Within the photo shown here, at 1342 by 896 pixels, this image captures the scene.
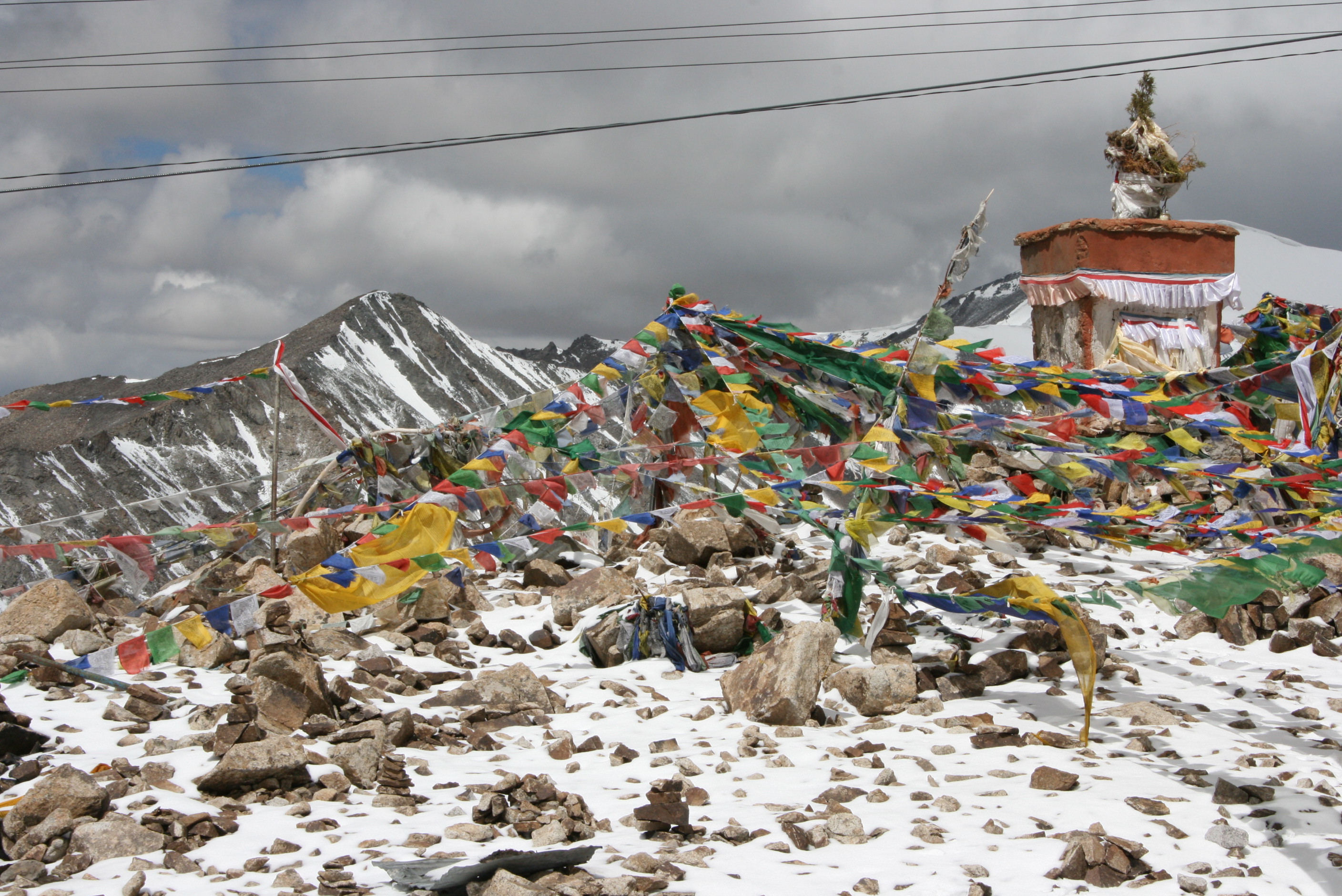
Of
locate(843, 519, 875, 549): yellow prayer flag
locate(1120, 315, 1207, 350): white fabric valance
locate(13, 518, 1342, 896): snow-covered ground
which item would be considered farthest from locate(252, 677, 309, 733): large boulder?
locate(1120, 315, 1207, 350): white fabric valance

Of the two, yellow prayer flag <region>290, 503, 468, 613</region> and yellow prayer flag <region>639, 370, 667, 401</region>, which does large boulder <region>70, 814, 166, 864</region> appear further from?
yellow prayer flag <region>639, 370, 667, 401</region>

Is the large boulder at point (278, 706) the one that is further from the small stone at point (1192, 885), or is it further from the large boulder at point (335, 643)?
the small stone at point (1192, 885)

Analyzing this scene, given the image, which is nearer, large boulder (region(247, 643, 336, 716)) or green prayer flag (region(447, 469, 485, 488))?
large boulder (region(247, 643, 336, 716))

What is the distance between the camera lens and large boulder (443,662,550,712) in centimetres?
511

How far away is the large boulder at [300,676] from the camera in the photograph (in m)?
4.65

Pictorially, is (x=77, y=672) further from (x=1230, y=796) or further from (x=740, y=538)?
(x=1230, y=796)

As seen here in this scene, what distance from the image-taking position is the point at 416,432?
8.41 meters

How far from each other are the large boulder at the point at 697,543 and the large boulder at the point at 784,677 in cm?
258

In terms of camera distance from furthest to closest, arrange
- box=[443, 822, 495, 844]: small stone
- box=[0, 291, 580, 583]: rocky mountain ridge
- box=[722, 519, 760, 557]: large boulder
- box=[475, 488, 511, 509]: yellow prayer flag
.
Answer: box=[0, 291, 580, 583]: rocky mountain ridge, box=[722, 519, 760, 557]: large boulder, box=[475, 488, 511, 509]: yellow prayer flag, box=[443, 822, 495, 844]: small stone

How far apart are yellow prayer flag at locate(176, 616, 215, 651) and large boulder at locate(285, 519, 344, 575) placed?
2762 millimetres

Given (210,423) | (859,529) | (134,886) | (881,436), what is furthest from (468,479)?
(210,423)

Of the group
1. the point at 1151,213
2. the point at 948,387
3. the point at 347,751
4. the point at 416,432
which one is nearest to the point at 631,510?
the point at 416,432

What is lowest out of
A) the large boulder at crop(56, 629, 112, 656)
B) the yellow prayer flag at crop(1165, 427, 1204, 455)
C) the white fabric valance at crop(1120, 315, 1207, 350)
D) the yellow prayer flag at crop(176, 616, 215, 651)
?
Answer: the large boulder at crop(56, 629, 112, 656)

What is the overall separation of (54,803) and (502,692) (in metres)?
2.19
